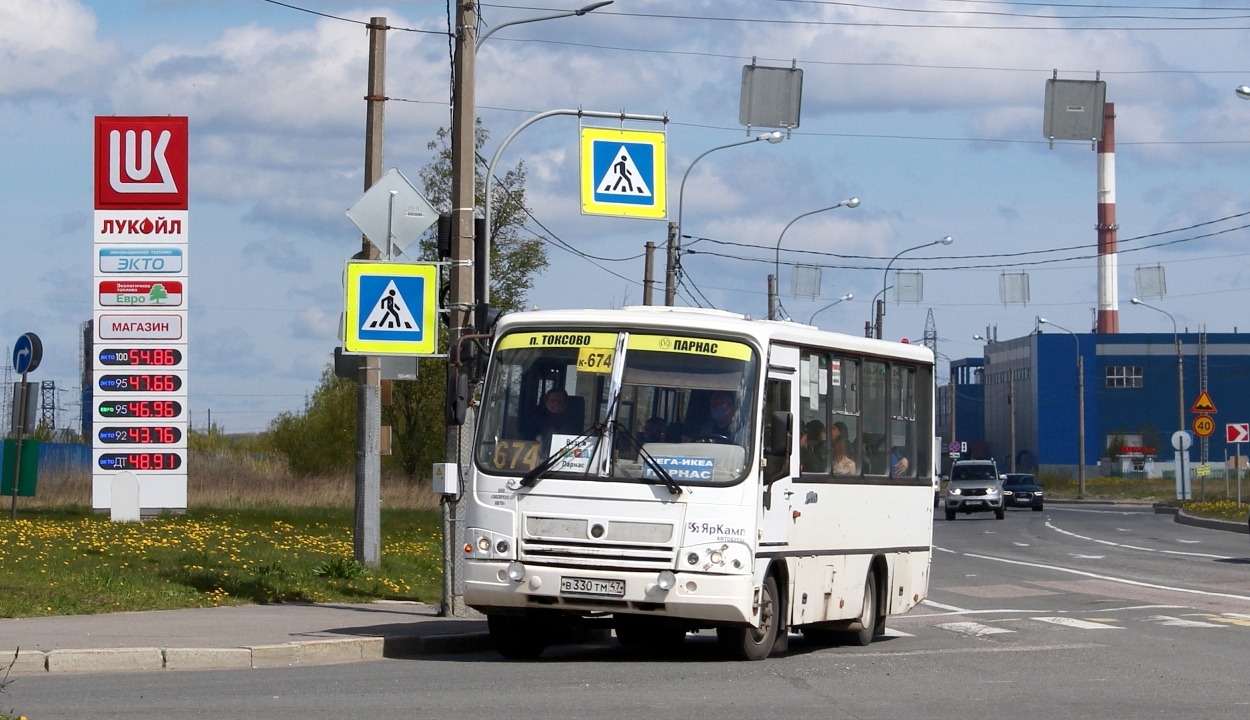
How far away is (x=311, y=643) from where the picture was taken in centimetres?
1325

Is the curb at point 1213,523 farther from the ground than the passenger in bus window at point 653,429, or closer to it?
closer to it

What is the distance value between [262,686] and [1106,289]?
10238 cm

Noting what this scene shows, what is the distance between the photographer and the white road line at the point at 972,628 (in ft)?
55.0

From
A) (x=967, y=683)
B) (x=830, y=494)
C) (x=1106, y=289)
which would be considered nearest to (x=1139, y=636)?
(x=830, y=494)

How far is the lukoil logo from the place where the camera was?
31328mm

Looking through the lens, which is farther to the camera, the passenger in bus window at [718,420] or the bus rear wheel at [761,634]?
the bus rear wheel at [761,634]

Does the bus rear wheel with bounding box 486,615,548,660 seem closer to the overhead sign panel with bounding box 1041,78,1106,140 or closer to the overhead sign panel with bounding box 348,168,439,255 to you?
the overhead sign panel with bounding box 348,168,439,255

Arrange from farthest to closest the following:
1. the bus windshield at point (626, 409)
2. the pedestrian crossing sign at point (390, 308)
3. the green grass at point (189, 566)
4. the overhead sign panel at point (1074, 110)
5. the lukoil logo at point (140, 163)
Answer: the lukoil logo at point (140, 163) → the overhead sign panel at point (1074, 110) → the green grass at point (189, 566) → the pedestrian crossing sign at point (390, 308) → the bus windshield at point (626, 409)

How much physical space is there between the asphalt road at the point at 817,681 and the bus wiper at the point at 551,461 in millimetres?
1389

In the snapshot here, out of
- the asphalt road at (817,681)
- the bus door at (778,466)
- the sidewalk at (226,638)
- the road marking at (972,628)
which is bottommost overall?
the road marking at (972,628)

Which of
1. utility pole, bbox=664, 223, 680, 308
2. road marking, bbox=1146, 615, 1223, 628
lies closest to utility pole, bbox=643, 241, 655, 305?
utility pole, bbox=664, 223, 680, 308

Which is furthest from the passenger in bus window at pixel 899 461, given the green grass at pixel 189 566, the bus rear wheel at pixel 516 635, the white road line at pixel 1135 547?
the white road line at pixel 1135 547

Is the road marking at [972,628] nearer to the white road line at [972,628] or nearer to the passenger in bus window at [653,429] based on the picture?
the white road line at [972,628]

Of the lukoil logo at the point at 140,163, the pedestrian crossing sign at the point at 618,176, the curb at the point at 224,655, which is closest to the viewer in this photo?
the curb at the point at 224,655
